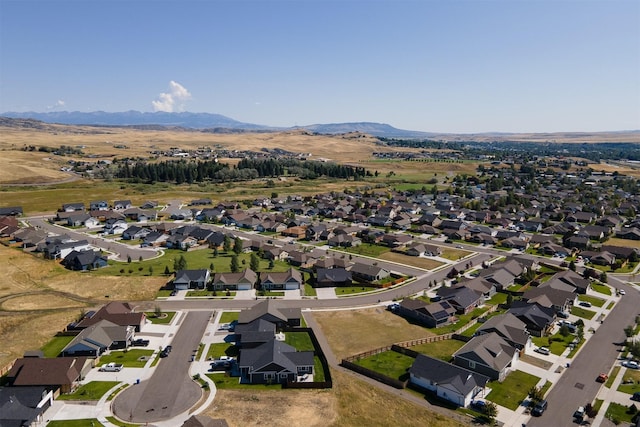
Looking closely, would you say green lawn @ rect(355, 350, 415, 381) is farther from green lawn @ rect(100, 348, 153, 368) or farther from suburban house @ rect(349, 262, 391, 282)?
green lawn @ rect(100, 348, 153, 368)

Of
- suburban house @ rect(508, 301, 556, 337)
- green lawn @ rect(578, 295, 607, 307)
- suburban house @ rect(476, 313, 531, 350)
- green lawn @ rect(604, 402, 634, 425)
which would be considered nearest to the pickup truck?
suburban house @ rect(476, 313, 531, 350)

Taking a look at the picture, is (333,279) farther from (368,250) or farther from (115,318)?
(115,318)

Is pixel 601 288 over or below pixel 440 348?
over

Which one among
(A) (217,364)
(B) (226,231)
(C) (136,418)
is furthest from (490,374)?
(B) (226,231)

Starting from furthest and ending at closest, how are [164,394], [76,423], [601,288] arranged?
[601,288], [164,394], [76,423]

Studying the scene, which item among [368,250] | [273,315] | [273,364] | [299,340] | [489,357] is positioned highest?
[489,357]

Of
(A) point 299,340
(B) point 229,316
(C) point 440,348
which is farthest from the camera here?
(B) point 229,316

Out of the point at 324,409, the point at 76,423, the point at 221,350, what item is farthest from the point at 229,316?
the point at 324,409
